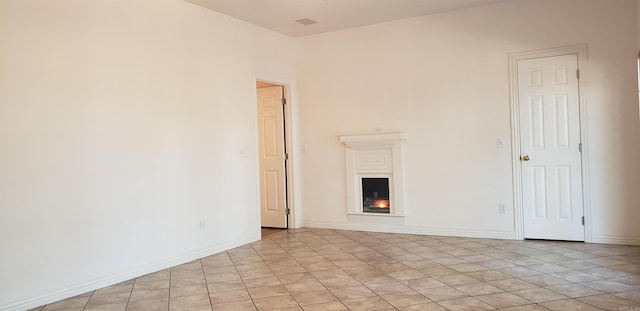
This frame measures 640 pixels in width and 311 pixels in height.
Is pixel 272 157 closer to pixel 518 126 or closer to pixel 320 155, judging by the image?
pixel 320 155

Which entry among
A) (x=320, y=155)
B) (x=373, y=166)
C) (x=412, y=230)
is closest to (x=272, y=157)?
(x=320, y=155)

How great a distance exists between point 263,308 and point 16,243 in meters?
1.81

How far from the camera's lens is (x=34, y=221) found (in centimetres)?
329

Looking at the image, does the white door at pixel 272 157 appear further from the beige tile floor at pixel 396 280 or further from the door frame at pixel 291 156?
the beige tile floor at pixel 396 280

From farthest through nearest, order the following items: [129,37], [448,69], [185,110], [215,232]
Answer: [448,69] → [215,232] → [185,110] → [129,37]

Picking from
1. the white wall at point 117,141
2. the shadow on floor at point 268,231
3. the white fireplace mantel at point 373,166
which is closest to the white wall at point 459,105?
the white fireplace mantel at point 373,166

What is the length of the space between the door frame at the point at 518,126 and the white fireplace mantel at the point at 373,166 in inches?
50.8

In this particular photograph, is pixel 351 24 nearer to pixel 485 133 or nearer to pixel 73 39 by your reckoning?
pixel 485 133

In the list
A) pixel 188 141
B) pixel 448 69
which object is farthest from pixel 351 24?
pixel 188 141

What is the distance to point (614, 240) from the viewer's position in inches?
181

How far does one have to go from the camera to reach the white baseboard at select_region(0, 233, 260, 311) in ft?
10.6

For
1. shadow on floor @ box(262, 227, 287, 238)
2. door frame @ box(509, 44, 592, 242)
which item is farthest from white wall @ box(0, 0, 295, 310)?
door frame @ box(509, 44, 592, 242)

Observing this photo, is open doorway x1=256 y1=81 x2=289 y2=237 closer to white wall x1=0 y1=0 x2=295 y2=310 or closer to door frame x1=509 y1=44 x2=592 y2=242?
white wall x1=0 y1=0 x2=295 y2=310

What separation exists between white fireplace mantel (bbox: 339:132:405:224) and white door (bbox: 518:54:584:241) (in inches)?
55.9
